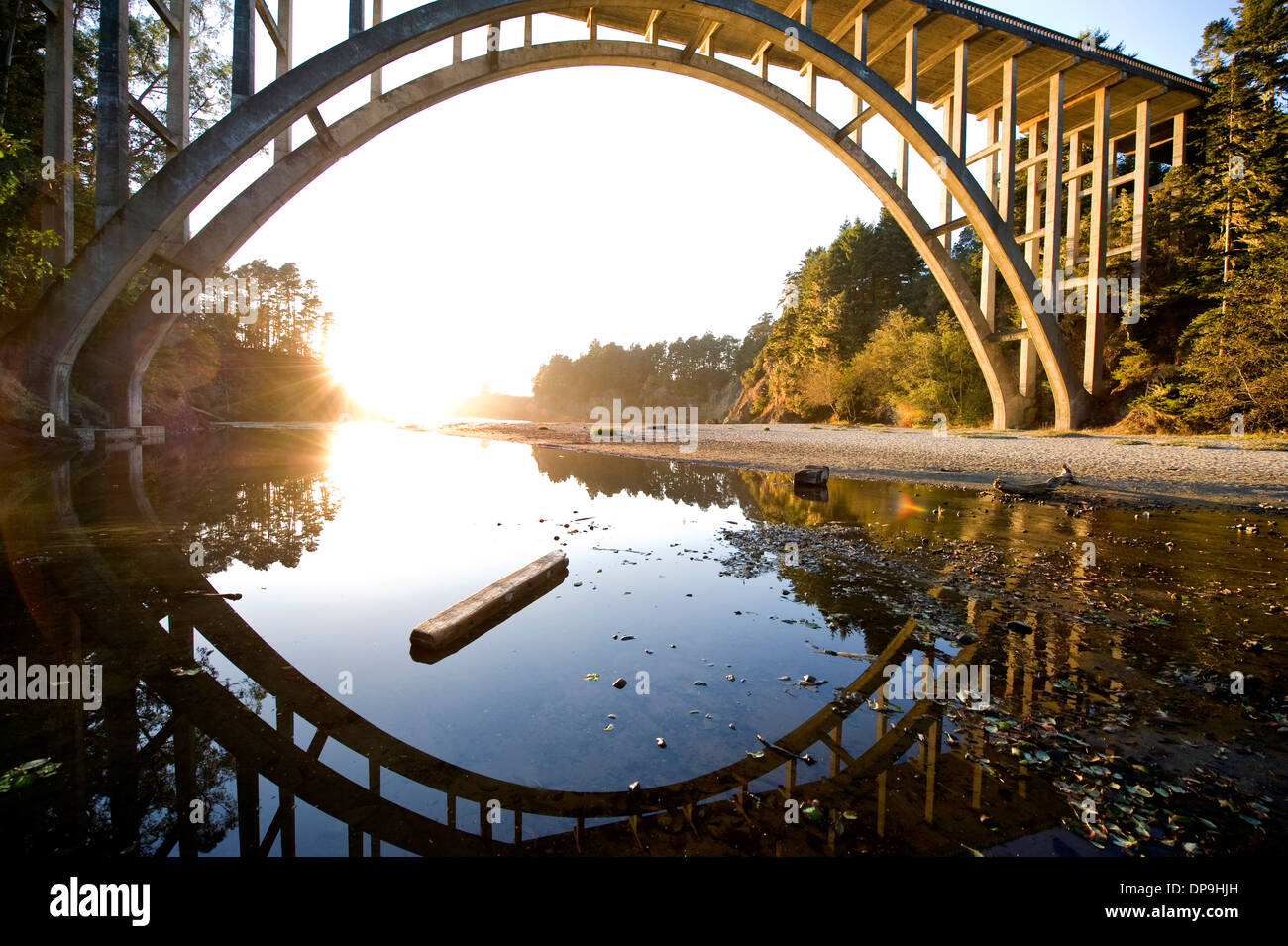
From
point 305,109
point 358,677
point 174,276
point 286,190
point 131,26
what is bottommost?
point 358,677

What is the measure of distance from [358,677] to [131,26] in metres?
37.4

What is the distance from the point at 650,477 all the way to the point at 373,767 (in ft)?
40.6

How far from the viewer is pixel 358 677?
10.9 feet

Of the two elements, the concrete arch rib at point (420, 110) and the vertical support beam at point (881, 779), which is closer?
the vertical support beam at point (881, 779)

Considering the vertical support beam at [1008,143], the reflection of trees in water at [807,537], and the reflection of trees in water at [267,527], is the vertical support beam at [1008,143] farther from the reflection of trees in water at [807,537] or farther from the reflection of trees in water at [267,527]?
the reflection of trees in water at [267,527]

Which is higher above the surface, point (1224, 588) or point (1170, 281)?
point (1170, 281)

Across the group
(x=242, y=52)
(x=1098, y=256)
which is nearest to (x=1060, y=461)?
(x=1098, y=256)

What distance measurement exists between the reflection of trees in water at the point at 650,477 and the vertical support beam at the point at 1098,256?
61.5 ft

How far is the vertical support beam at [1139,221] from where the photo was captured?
21.9m

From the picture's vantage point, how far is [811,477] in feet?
40.4

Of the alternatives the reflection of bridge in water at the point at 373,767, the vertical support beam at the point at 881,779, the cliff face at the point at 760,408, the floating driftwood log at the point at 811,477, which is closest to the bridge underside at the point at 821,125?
the floating driftwood log at the point at 811,477

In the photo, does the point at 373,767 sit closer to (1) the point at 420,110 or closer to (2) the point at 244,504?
(2) the point at 244,504
